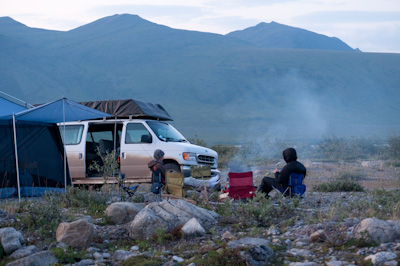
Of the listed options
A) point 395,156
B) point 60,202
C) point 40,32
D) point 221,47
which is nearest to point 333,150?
point 395,156

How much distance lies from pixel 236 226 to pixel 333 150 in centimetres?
2429

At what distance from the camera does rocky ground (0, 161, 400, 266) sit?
6309 mm

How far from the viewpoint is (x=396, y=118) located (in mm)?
73938

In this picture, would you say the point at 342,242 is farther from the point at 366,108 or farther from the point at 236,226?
the point at 366,108

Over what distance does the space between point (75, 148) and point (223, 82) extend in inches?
2665

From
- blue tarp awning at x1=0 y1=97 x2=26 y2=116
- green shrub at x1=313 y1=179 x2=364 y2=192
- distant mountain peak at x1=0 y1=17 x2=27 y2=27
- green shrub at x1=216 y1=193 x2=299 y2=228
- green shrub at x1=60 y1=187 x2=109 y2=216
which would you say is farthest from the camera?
distant mountain peak at x1=0 y1=17 x2=27 y2=27

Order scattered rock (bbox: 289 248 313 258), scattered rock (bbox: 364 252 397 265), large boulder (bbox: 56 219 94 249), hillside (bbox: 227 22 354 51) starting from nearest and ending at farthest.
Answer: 1. scattered rock (bbox: 364 252 397 265)
2. scattered rock (bbox: 289 248 313 258)
3. large boulder (bbox: 56 219 94 249)
4. hillside (bbox: 227 22 354 51)

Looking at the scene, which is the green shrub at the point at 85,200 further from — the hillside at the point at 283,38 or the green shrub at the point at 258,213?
the hillside at the point at 283,38

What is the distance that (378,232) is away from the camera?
6.71 m

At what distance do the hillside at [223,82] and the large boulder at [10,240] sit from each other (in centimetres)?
4788

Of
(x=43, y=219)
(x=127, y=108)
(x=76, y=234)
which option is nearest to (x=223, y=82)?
(x=127, y=108)

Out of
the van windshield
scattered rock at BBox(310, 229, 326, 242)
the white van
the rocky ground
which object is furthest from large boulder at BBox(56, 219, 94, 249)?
the van windshield

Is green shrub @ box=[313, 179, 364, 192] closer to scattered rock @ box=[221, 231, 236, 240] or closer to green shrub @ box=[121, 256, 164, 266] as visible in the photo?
scattered rock @ box=[221, 231, 236, 240]

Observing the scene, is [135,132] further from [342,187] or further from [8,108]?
[342,187]
